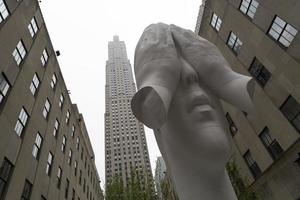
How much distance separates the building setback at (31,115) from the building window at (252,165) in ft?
47.7

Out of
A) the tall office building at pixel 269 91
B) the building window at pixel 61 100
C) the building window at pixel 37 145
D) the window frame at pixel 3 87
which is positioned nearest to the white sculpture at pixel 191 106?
the tall office building at pixel 269 91

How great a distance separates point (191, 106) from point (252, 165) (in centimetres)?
1536

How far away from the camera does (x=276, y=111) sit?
→ 1355 cm

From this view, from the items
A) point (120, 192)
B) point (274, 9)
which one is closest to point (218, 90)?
point (120, 192)

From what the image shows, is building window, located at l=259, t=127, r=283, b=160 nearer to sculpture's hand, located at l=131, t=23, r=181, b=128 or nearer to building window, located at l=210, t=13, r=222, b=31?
building window, located at l=210, t=13, r=222, b=31

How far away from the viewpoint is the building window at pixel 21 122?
13.2 m

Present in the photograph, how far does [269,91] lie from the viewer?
1427cm

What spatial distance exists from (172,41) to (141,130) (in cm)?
7388

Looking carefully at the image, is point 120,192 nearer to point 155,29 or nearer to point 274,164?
point 274,164

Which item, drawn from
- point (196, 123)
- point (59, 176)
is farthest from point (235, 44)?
point (59, 176)

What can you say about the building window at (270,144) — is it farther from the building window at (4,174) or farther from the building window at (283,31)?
the building window at (4,174)

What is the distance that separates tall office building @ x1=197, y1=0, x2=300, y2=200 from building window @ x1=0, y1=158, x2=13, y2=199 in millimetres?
14309

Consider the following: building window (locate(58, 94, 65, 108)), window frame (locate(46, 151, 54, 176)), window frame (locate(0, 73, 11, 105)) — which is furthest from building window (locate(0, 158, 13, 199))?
building window (locate(58, 94, 65, 108))

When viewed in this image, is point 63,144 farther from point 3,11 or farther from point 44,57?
point 3,11
